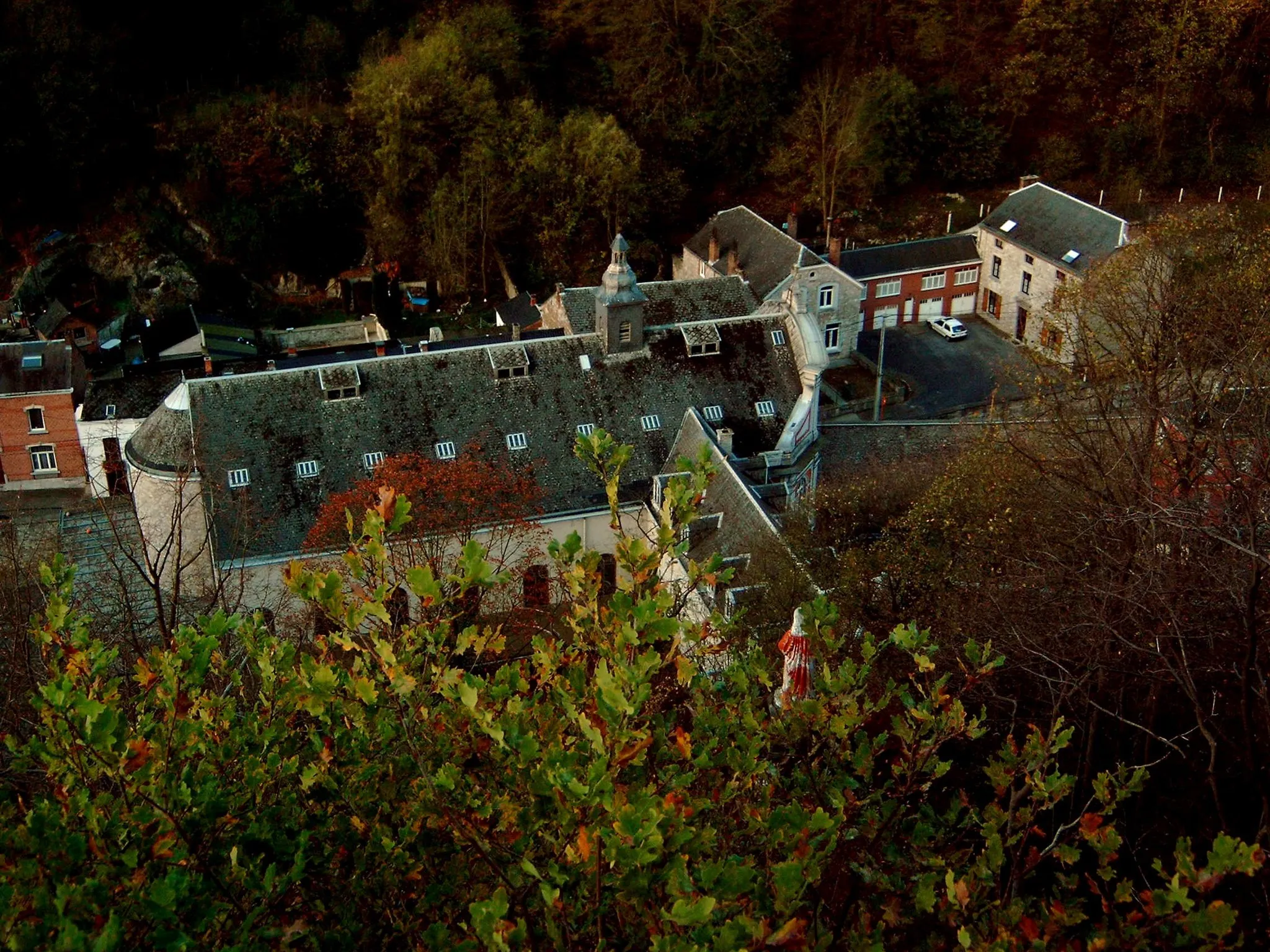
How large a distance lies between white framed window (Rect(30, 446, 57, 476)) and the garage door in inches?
1183

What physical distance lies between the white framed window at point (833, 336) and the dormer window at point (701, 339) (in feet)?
43.9

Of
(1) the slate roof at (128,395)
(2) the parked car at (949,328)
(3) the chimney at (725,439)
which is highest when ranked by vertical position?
(3) the chimney at (725,439)

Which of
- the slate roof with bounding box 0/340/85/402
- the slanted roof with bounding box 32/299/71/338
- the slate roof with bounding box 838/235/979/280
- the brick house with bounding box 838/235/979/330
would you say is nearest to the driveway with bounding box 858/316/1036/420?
the brick house with bounding box 838/235/979/330

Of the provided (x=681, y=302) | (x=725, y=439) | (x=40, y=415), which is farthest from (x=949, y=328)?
(x=40, y=415)

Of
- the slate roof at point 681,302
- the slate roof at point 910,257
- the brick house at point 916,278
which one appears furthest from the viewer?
the brick house at point 916,278

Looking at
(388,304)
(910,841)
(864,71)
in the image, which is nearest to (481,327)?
(388,304)

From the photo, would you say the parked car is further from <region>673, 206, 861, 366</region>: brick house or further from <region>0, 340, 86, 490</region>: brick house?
<region>0, 340, 86, 490</region>: brick house

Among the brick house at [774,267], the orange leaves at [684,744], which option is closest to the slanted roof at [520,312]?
the brick house at [774,267]

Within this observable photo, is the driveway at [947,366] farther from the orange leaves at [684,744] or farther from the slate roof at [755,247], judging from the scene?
the orange leaves at [684,744]

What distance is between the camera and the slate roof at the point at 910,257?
151ft

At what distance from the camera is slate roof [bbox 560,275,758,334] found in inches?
1529

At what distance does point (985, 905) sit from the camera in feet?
26.1

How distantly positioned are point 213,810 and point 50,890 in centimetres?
102

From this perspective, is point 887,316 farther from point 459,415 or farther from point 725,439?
point 459,415
